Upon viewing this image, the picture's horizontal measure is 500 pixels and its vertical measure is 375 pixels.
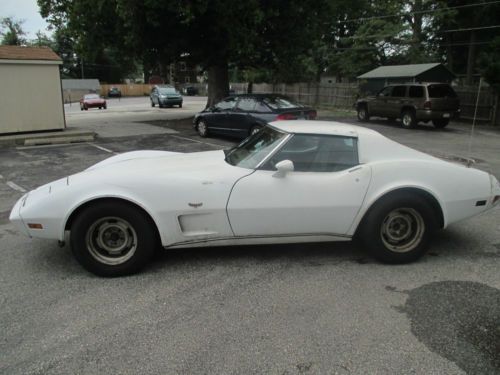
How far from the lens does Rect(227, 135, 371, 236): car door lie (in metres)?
3.99

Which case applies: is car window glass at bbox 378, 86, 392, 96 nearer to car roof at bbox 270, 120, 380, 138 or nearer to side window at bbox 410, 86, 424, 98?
side window at bbox 410, 86, 424, 98

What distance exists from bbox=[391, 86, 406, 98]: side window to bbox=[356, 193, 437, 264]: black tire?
15707 millimetres

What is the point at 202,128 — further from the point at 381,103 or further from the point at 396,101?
the point at 381,103

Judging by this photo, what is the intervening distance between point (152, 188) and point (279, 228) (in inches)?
47.6

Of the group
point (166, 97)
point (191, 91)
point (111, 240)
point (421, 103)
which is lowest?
point (111, 240)

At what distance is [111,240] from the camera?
3.95 m

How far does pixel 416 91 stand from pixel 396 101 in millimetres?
1088

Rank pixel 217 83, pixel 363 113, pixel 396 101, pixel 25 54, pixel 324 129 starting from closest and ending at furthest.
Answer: pixel 324 129 → pixel 25 54 → pixel 396 101 → pixel 217 83 → pixel 363 113

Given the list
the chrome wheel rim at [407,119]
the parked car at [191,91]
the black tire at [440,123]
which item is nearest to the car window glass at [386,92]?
the chrome wheel rim at [407,119]

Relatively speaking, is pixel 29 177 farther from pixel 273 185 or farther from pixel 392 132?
pixel 392 132

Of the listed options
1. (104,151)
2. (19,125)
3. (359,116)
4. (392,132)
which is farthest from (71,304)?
(359,116)

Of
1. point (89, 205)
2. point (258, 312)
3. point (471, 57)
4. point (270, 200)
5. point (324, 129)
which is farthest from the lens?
point (471, 57)

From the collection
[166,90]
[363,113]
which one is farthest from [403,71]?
[166,90]

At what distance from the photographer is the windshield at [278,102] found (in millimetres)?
12113
